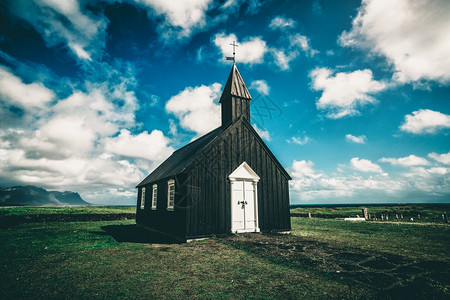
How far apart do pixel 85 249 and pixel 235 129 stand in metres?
9.78

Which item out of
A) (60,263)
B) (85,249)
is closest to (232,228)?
(85,249)

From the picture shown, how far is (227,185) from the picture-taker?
12.5 m

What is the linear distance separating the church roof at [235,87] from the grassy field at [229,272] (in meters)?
10.00

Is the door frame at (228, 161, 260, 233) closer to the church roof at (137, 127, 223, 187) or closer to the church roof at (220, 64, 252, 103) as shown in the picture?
the church roof at (137, 127, 223, 187)

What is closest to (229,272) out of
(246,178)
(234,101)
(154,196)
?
(246,178)

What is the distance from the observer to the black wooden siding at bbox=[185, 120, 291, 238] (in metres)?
11.4

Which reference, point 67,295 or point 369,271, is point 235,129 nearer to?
point 369,271

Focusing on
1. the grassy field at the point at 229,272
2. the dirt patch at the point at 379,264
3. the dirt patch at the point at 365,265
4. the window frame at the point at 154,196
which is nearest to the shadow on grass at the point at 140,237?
the grassy field at the point at 229,272

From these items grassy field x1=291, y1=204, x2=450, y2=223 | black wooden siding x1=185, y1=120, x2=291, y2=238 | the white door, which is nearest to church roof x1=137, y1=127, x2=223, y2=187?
black wooden siding x1=185, y1=120, x2=291, y2=238

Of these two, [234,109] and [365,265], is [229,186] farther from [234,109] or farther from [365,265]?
[365,265]

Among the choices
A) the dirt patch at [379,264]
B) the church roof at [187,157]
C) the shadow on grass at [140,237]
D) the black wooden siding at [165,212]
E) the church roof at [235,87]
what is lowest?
the shadow on grass at [140,237]

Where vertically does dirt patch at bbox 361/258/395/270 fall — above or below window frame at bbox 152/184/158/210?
below

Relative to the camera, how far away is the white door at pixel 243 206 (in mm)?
12391

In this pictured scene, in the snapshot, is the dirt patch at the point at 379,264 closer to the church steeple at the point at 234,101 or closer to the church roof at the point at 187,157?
the church roof at the point at 187,157
